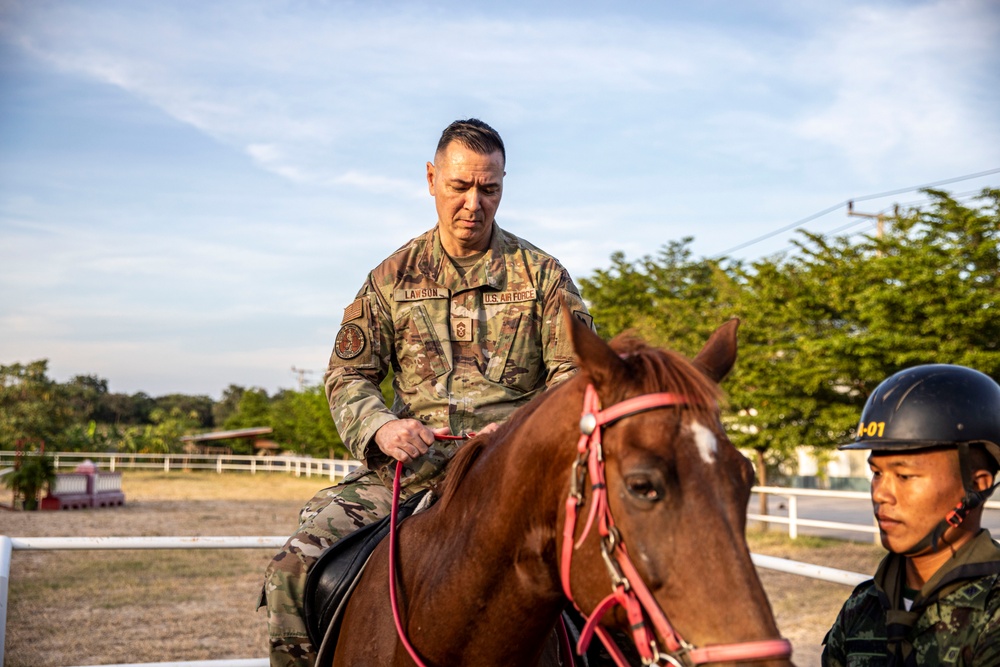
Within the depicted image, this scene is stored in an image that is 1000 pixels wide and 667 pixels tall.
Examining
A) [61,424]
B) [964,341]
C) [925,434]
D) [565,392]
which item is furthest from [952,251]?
[61,424]

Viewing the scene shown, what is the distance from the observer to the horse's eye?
178cm

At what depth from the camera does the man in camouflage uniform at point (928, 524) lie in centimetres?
244

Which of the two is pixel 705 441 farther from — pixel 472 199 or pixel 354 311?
pixel 354 311

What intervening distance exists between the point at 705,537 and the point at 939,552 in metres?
1.31

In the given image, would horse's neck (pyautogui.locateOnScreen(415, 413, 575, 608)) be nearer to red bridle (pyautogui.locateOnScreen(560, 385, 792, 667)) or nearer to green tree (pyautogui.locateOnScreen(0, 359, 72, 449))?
red bridle (pyautogui.locateOnScreen(560, 385, 792, 667))

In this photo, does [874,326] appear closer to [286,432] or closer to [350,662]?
[350,662]

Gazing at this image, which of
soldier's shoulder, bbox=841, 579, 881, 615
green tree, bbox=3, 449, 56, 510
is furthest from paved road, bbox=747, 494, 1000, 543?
green tree, bbox=3, 449, 56, 510

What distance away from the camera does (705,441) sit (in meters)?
1.81

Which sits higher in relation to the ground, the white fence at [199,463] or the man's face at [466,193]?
the man's face at [466,193]

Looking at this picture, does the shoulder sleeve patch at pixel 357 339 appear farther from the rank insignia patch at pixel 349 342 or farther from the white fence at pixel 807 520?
the white fence at pixel 807 520

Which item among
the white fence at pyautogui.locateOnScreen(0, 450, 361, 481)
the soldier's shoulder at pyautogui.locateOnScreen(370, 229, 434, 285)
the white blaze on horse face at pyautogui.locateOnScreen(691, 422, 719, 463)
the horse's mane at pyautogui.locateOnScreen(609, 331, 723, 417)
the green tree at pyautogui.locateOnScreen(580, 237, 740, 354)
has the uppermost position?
the green tree at pyautogui.locateOnScreen(580, 237, 740, 354)

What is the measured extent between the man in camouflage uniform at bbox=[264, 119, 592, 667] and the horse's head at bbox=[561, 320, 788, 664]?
3.70 feet

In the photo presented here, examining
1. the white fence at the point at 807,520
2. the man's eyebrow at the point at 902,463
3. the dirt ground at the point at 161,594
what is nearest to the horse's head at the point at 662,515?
the man's eyebrow at the point at 902,463

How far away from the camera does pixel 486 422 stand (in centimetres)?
321
